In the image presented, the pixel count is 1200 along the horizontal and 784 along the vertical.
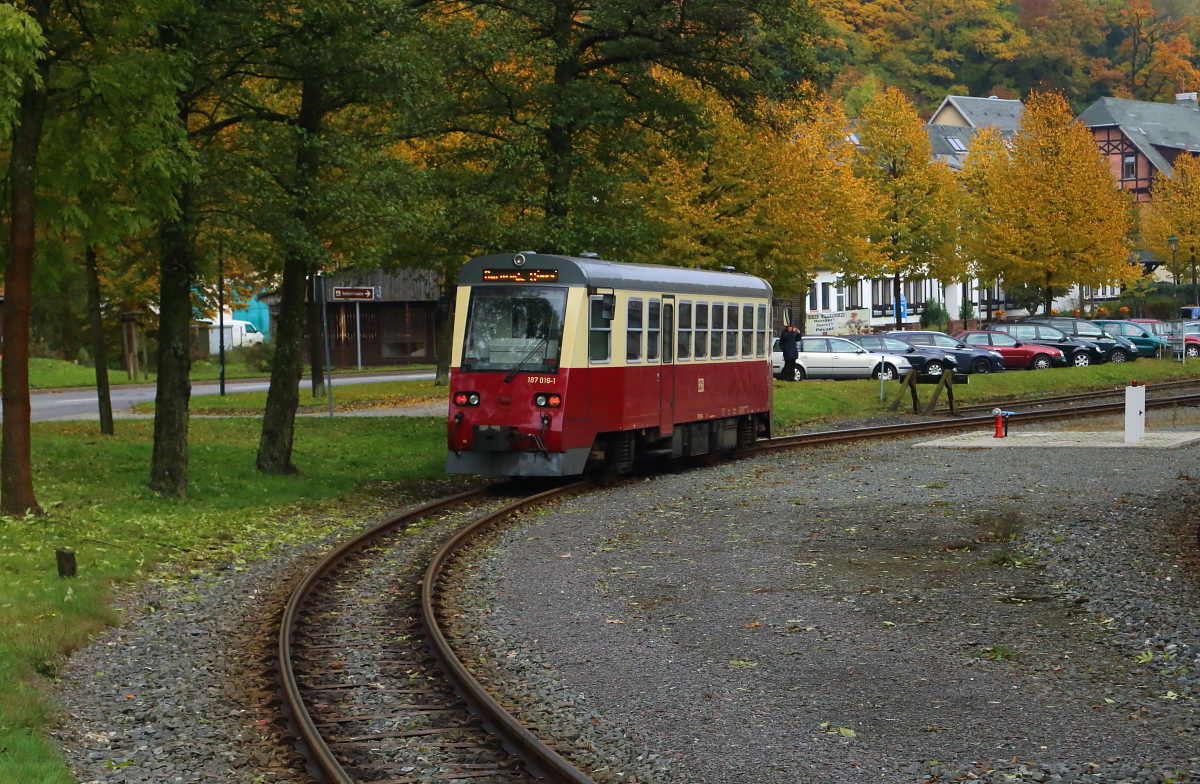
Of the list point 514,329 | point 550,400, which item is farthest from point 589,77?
point 550,400

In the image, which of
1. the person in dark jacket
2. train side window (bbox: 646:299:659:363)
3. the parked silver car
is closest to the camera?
train side window (bbox: 646:299:659:363)

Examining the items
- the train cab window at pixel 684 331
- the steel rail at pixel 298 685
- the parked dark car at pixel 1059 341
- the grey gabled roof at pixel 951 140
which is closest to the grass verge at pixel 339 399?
the train cab window at pixel 684 331

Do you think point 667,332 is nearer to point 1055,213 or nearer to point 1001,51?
point 1055,213

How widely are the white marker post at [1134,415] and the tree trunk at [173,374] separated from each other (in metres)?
16.3

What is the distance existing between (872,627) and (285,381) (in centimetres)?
1176

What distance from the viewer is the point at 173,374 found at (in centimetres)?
1802

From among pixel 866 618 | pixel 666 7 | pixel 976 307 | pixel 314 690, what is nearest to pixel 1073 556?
pixel 866 618

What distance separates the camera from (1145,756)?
298 inches

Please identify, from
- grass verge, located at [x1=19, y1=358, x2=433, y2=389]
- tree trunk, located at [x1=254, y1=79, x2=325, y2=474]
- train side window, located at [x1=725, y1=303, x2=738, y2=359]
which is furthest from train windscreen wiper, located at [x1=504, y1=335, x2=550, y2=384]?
grass verge, located at [x1=19, y1=358, x2=433, y2=389]

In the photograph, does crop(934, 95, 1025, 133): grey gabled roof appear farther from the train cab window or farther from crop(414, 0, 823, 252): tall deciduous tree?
the train cab window

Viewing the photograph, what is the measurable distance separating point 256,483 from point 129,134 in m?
6.09

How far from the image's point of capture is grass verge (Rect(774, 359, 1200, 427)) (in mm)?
35281

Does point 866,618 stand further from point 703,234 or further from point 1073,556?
point 703,234

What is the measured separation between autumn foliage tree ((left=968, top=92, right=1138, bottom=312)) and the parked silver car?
1293 centimetres
